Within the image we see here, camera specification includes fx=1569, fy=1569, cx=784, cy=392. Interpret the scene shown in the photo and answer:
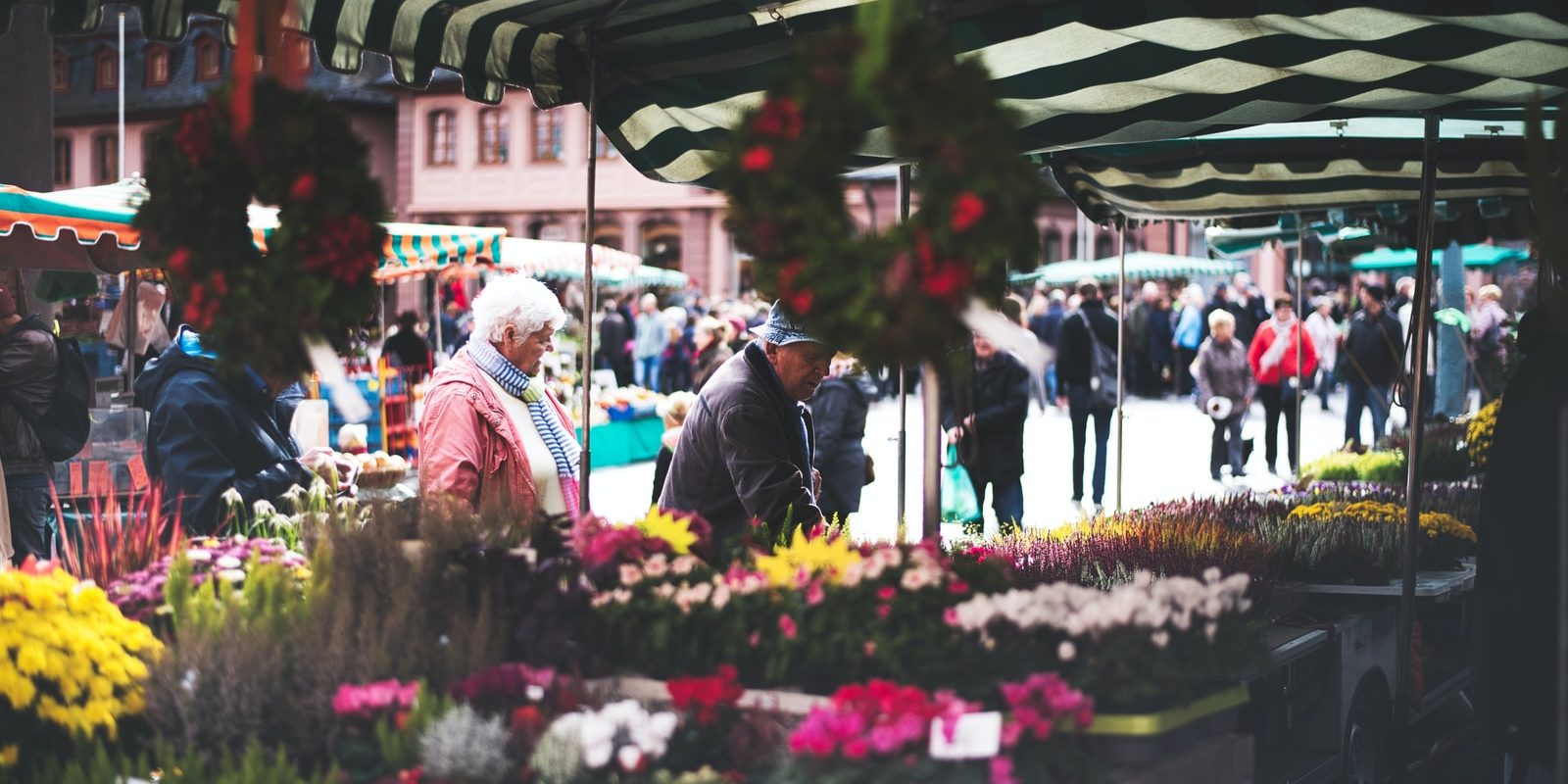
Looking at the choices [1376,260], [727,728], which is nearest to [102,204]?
[727,728]

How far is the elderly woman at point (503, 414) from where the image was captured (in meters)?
4.73

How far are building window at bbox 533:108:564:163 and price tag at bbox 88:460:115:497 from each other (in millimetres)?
36237

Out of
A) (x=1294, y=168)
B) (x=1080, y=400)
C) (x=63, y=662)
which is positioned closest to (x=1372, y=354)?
(x=1080, y=400)

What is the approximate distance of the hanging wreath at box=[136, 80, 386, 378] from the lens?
2625 mm

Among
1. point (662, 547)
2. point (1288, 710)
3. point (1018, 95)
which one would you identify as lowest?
point (1288, 710)

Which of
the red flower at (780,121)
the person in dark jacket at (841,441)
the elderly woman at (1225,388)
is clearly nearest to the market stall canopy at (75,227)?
the person in dark jacket at (841,441)

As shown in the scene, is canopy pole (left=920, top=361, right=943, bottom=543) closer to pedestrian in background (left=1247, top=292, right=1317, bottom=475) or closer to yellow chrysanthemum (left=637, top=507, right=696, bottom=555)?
yellow chrysanthemum (left=637, top=507, right=696, bottom=555)

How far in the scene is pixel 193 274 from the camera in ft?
8.71

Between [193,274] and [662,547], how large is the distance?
1.06 m

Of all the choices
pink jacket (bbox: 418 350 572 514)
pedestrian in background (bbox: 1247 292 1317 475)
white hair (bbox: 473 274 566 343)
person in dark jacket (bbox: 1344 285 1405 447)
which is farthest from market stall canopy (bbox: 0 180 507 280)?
person in dark jacket (bbox: 1344 285 1405 447)

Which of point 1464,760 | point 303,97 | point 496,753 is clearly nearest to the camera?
point 496,753

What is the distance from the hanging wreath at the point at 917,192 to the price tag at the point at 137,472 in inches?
250

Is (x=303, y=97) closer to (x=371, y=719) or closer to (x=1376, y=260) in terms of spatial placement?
(x=371, y=719)

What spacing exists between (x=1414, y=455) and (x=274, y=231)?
3967 millimetres
